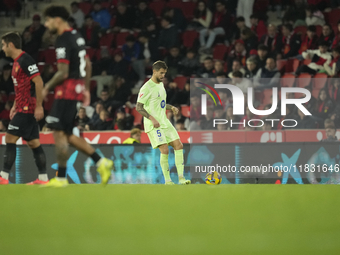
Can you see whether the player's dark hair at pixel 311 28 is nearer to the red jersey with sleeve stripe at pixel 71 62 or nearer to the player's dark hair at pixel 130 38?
the player's dark hair at pixel 130 38

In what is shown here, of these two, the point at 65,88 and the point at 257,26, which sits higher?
the point at 257,26

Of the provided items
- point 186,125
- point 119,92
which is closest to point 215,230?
point 186,125

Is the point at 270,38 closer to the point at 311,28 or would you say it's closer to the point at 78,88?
the point at 311,28

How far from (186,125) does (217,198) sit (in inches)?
259

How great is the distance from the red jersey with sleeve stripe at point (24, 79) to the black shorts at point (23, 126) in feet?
0.29

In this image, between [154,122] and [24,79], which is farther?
[154,122]

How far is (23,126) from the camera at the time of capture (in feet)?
24.5

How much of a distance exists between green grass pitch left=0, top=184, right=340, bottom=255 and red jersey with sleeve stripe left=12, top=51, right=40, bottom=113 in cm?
182

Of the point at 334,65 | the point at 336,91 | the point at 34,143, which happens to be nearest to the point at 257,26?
the point at 334,65

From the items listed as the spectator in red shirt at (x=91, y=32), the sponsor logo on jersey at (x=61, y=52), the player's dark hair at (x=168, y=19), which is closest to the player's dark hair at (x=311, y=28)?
the player's dark hair at (x=168, y=19)

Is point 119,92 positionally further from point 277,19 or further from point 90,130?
point 277,19

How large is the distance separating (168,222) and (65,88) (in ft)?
9.03

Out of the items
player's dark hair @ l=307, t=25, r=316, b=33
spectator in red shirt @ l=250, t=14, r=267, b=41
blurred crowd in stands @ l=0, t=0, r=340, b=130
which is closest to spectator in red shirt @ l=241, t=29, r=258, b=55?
blurred crowd in stands @ l=0, t=0, r=340, b=130

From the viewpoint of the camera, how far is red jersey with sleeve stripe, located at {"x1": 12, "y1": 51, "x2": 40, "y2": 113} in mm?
7309
